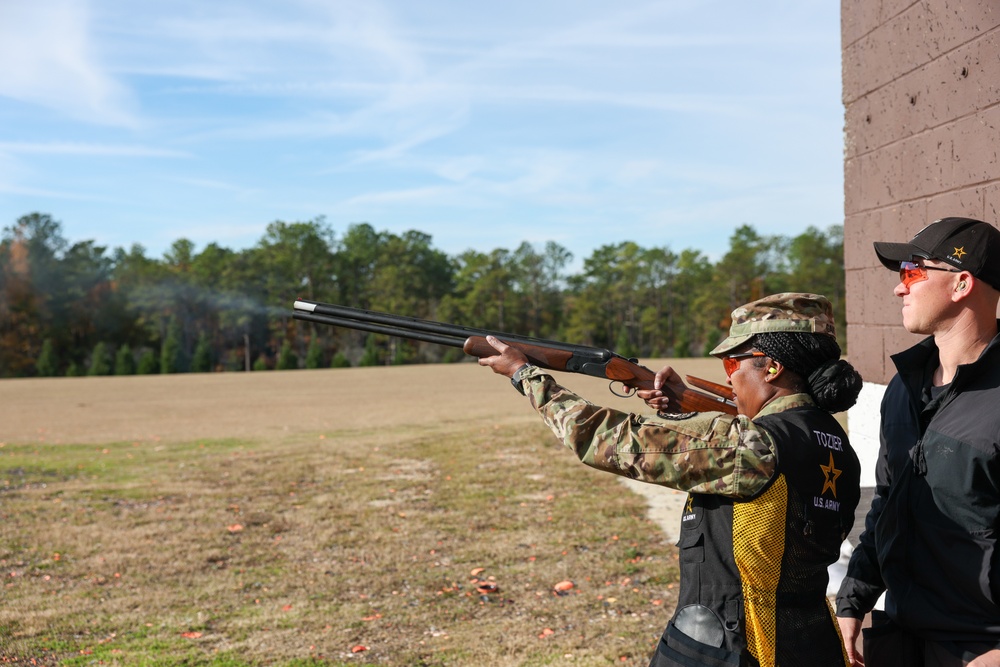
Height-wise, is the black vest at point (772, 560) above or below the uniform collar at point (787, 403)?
below

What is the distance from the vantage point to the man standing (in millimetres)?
2291

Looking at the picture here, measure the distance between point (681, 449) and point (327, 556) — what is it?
6229mm

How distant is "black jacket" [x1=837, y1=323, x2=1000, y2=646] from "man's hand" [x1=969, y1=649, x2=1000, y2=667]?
0.04 metres

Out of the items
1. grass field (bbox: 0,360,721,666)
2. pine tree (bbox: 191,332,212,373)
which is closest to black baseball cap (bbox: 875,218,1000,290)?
grass field (bbox: 0,360,721,666)

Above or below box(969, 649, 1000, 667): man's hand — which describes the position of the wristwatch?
above

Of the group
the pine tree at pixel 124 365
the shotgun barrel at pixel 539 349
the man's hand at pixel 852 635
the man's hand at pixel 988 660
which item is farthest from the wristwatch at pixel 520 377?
the pine tree at pixel 124 365

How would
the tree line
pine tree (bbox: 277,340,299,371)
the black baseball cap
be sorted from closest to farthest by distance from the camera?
the black baseball cap < pine tree (bbox: 277,340,299,371) < the tree line

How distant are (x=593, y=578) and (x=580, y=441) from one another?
196 inches

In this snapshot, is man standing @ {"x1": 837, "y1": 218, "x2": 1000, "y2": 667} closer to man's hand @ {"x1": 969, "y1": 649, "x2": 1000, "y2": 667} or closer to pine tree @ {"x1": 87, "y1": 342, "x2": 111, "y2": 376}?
man's hand @ {"x1": 969, "y1": 649, "x2": 1000, "y2": 667}

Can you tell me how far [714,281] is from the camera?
80.7m

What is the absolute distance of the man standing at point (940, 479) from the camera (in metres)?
2.29

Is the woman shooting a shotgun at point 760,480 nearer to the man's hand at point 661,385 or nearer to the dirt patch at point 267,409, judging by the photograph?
the man's hand at point 661,385

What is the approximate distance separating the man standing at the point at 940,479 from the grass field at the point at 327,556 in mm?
2717

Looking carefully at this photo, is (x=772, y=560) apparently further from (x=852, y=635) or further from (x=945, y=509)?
(x=852, y=635)
